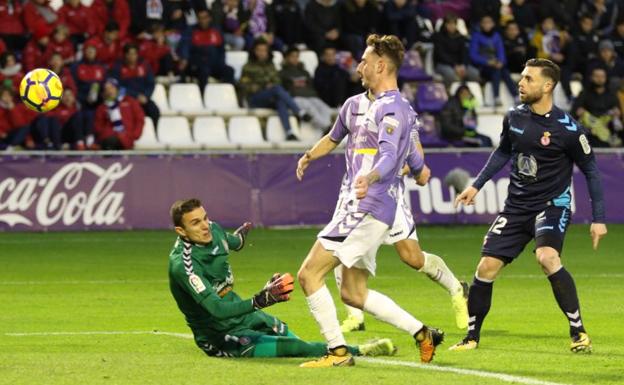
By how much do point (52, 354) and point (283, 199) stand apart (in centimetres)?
1304

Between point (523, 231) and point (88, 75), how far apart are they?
14.9m

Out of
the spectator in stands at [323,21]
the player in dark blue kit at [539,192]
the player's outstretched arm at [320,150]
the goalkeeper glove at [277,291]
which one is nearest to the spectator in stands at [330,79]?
the spectator in stands at [323,21]

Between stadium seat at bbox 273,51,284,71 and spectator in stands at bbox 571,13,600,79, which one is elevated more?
stadium seat at bbox 273,51,284,71

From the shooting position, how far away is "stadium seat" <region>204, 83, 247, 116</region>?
26688 mm

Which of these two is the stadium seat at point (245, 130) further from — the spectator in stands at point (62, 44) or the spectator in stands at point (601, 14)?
the spectator in stands at point (601, 14)

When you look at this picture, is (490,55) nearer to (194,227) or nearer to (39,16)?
(39,16)

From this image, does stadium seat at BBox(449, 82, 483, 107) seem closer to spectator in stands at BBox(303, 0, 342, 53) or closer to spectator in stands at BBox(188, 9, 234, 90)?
spectator in stands at BBox(303, 0, 342, 53)

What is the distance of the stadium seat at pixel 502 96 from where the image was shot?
2898cm

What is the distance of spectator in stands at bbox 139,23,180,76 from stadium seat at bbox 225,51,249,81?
1.34 m

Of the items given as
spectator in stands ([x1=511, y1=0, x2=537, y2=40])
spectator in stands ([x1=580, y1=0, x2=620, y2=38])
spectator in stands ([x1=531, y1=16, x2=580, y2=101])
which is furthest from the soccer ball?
spectator in stands ([x1=580, y1=0, x2=620, y2=38])

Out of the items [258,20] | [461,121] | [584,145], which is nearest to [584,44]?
[461,121]

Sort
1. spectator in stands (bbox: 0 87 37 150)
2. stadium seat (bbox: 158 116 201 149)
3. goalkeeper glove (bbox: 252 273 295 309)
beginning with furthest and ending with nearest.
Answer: stadium seat (bbox: 158 116 201 149) → spectator in stands (bbox: 0 87 37 150) → goalkeeper glove (bbox: 252 273 295 309)

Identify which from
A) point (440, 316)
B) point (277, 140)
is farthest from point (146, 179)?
point (440, 316)

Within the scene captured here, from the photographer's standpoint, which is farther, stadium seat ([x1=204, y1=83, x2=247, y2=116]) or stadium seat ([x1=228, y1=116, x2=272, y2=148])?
stadium seat ([x1=204, y1=83, x2=247, y2=116])
